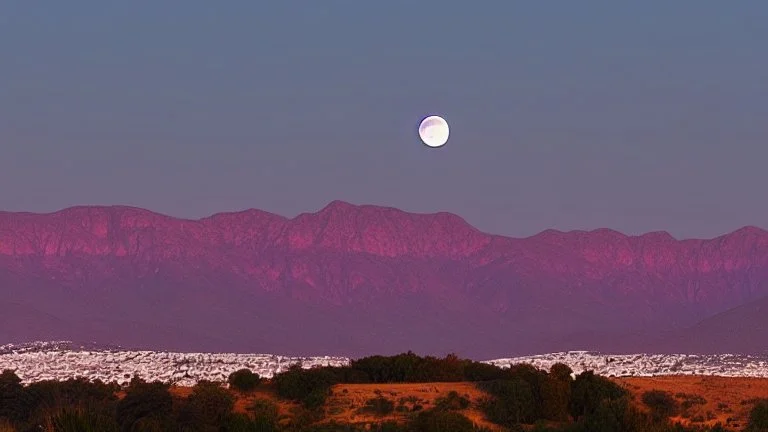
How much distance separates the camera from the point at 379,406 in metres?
41.9

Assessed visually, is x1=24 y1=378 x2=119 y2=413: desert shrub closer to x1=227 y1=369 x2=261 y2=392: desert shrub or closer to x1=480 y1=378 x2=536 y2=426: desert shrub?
x1=227 y1=369 x2=261 y2=392: desert shrub

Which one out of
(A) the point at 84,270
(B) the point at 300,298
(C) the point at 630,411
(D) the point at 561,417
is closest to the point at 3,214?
(A) the point at 84,270

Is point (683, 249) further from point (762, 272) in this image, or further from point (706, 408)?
point (706, 408)

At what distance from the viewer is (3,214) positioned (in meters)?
166

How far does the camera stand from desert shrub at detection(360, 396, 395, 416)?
4144 centimetres

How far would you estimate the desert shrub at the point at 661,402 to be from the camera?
139ft

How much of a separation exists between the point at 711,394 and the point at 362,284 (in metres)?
113

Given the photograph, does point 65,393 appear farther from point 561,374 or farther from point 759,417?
point 759,417

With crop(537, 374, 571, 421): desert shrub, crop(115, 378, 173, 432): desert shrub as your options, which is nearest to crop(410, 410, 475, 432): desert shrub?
crop(537, 374, 571, 421): desert shrub

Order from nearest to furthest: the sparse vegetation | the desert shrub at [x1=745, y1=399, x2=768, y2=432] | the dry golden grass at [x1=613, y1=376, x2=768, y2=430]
Answer: the desert shrub at [x1=745, y1=399, x2=768, y2=432], the sparse vegetation, the dry golden grass at [x1=613, y1=376, x2=768, y2=430]

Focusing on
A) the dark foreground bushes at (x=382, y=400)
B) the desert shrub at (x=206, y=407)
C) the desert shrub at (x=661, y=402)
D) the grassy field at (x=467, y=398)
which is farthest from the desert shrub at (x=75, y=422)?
the desert shrub at (x=661, y=402)

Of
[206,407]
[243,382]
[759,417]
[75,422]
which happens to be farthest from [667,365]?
[75,422]

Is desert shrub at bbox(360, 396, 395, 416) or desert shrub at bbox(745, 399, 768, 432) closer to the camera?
desert shrub at bbox(745, 399, 768, 432)

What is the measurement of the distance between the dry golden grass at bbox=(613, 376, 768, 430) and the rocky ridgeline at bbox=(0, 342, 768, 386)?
11118mm
